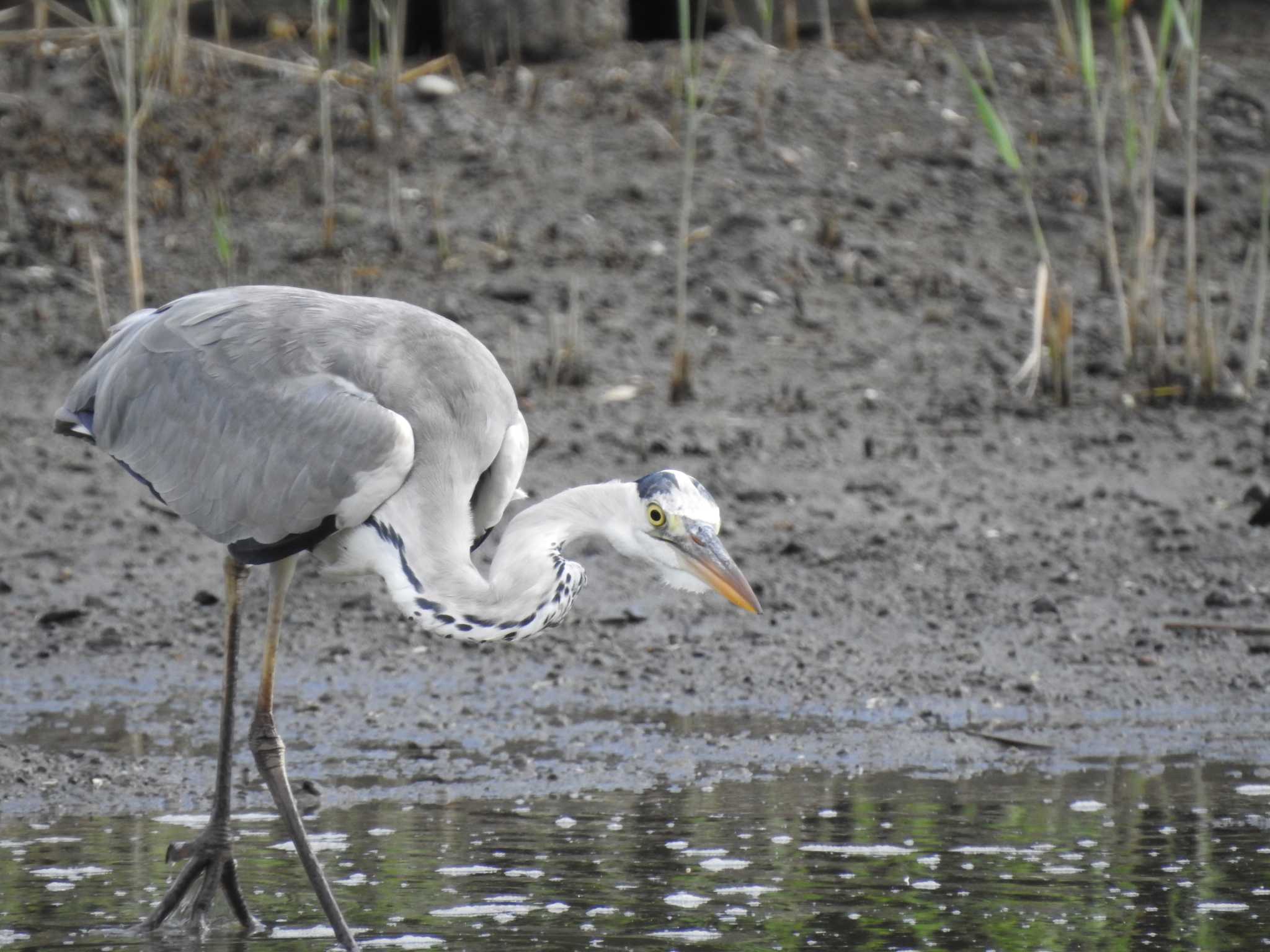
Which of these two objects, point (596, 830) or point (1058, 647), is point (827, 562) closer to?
point (1058, 647)

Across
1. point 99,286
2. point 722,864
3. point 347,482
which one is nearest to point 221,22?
point 99,286

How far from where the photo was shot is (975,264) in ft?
35.6

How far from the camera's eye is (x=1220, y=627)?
24.0ft

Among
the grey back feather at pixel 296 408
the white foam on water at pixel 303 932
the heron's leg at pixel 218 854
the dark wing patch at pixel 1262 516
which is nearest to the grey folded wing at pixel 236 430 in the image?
the grey back feather at pixel 296 408

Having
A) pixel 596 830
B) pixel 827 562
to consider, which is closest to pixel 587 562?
pixel 827 562

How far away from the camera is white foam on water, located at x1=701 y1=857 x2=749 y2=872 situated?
5383mm

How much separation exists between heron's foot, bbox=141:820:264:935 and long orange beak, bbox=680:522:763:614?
1.50 m

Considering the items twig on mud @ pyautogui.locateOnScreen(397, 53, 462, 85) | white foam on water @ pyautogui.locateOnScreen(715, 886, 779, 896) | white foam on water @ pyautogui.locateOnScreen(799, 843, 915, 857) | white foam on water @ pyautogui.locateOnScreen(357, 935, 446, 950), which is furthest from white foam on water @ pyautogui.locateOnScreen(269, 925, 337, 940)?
twig on mud @ pyautogui.locateOnScreen(397, 53, 462, 85)

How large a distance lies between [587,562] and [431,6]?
566 centimetres

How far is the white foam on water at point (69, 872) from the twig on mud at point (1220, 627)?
4162 millimetres

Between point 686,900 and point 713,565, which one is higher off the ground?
point 713,565

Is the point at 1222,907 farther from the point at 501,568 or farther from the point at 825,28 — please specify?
the point at 825,28

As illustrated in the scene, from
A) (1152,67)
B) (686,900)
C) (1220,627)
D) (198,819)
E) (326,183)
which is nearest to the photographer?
(686,900)

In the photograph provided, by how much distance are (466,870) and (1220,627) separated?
11.1 feet
